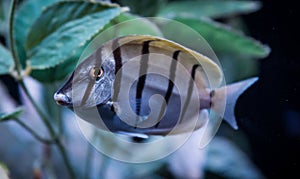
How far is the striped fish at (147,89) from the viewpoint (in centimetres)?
76

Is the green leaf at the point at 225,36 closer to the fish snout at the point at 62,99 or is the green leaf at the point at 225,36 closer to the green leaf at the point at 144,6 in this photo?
the green leaf at the point at 144,6

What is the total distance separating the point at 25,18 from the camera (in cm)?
111

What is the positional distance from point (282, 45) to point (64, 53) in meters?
1.13

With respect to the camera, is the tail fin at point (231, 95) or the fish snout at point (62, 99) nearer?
the fish snout at point (62, 99)

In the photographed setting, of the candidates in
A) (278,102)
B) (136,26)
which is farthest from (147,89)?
(278,102)

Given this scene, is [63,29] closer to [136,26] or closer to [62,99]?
[136,26]

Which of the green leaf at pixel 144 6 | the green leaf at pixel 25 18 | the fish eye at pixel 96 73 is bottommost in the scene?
the green leaf at pixel 144 6

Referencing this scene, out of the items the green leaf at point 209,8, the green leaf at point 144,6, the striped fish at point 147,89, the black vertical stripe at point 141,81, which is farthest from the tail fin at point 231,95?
the green leaf at point 209,8

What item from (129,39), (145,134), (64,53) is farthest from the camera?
(64,53)

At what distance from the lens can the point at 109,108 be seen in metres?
0.78

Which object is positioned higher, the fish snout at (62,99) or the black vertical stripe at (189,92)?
the fish snout at (62,99)

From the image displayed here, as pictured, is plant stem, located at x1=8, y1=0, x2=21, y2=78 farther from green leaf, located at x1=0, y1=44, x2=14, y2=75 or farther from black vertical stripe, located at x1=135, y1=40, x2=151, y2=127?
black vertical stripe, located at x1=135, y1=40, x2=151, y2=127

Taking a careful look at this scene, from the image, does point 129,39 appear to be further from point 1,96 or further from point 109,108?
point 1,96

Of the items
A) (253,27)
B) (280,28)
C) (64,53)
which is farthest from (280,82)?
(253,27)
